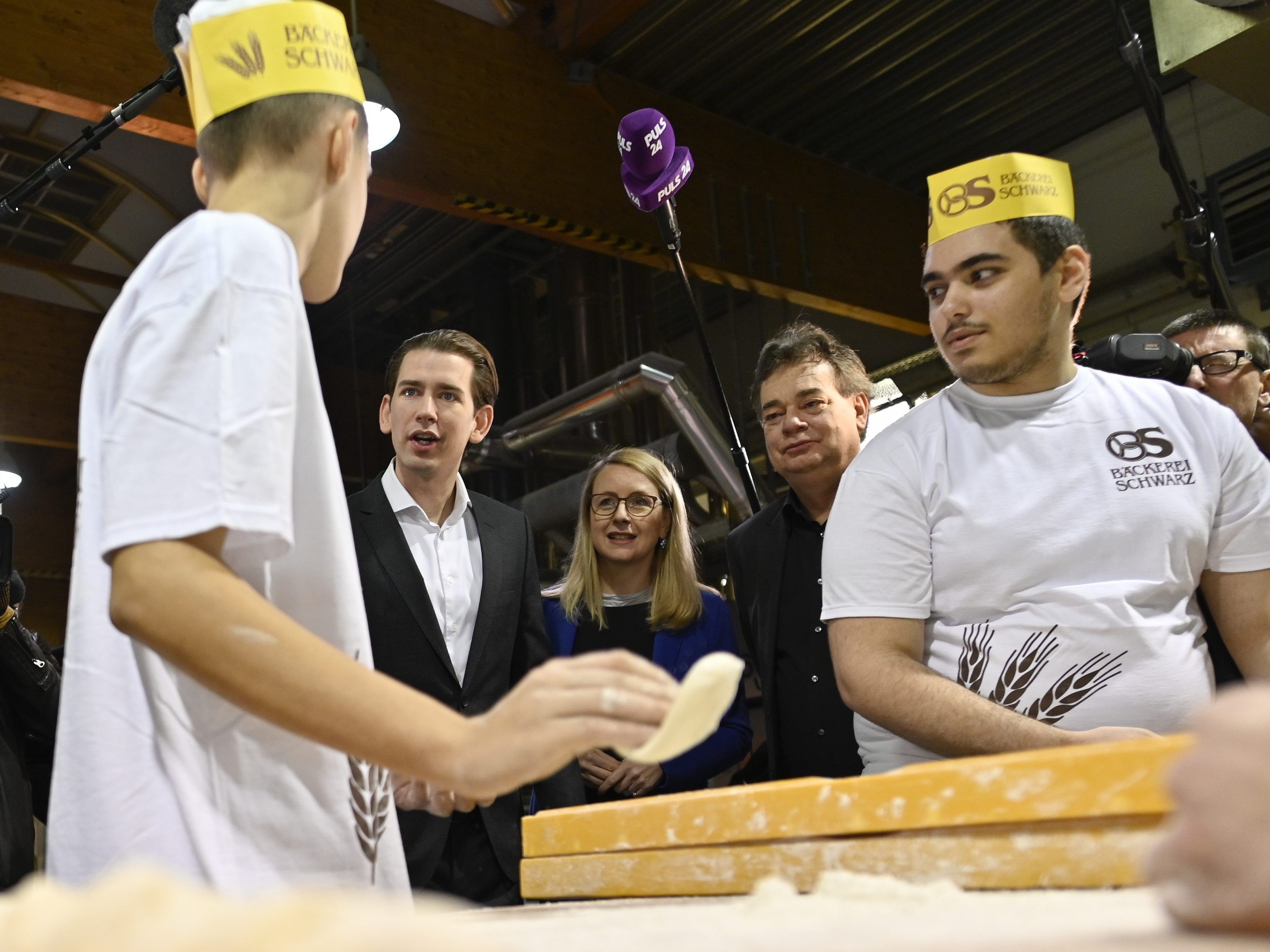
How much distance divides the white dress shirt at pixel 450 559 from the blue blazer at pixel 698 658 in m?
0.27

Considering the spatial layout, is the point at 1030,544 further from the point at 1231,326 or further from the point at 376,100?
the point at 376,100

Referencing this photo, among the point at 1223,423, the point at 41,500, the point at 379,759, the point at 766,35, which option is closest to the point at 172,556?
the point at 379,759

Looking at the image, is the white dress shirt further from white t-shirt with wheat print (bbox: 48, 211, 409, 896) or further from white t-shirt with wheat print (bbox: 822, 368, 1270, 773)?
white t-shirt with wheat print (bbox: 48, 211, 409, 896)

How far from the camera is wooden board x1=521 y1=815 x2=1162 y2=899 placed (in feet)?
2.76

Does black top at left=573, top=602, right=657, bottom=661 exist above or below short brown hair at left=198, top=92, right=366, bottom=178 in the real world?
below

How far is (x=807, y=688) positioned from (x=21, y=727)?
190 centimetres

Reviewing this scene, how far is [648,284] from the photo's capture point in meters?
7.37

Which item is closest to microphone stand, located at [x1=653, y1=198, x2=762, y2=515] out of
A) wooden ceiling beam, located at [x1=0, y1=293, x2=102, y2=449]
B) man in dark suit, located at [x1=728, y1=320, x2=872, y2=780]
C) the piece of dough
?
man in dark suit, located at [x1=728, y1=320, x2=872, y2=780]

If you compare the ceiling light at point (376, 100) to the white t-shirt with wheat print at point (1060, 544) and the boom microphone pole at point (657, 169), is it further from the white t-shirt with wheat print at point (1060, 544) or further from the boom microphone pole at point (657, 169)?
Result: the white t-shirt with wheat print at point (1060, 544)

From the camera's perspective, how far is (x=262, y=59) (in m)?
1.17

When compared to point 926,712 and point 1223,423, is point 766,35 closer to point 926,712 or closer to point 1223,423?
point 1223,423

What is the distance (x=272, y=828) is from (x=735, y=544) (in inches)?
79.5

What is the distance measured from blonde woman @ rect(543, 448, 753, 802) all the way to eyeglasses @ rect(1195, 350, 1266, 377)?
1.36m

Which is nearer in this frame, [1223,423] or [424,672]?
[1223,423]
